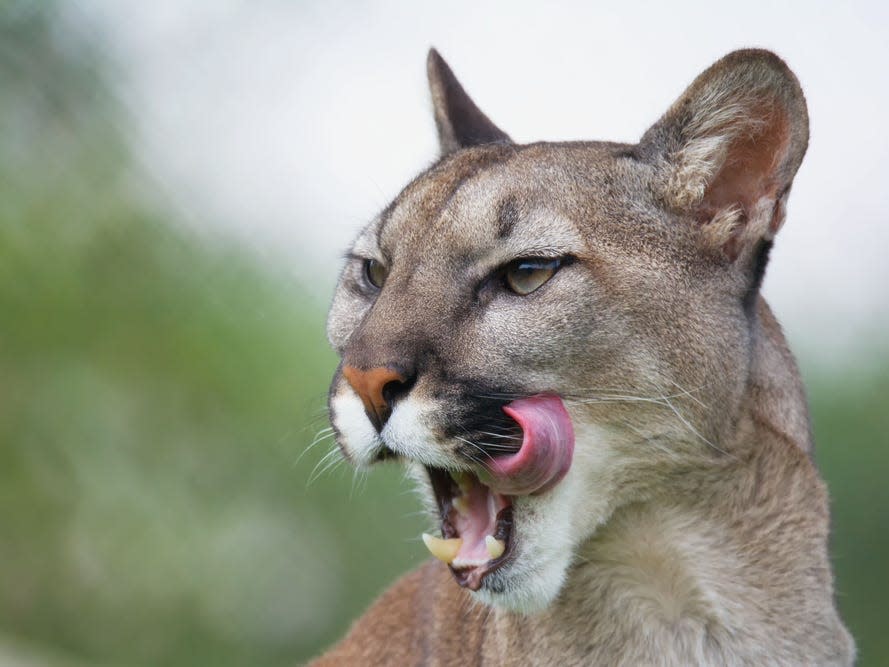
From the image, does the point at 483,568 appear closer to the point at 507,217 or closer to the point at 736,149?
the point at 507,217

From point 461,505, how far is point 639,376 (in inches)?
28.2

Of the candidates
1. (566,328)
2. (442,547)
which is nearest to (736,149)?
(566,328)

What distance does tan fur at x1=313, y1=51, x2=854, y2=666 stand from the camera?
371cm

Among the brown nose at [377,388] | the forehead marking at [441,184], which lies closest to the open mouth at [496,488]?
the brown nose at [377,388]

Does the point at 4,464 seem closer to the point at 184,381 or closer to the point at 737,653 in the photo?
the point at 184,381

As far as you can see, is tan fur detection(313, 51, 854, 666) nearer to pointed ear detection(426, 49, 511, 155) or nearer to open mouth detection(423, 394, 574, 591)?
open mouth detection(423, 394, 574, 591)

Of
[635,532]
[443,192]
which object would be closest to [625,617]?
[635,532]

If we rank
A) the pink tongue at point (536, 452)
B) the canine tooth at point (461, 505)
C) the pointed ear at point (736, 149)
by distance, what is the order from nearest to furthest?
the pink tongue at point (536, 452) < the canine tooth at point (461, 505) < the pointed ear at point (736, 149)

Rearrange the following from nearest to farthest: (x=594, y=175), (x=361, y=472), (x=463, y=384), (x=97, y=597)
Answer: (x=463, y=384), (x=361, y=472), (x=594, y=175), (x=97, y=597)

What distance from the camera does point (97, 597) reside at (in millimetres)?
9922

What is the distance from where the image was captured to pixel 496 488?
369 cm

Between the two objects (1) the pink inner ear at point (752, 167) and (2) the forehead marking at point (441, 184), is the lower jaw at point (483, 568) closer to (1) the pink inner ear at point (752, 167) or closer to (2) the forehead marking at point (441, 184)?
(2) the forehead marking at point (441, 184)

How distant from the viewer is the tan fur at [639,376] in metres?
3.71

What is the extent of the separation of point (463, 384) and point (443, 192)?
101 centimetres
